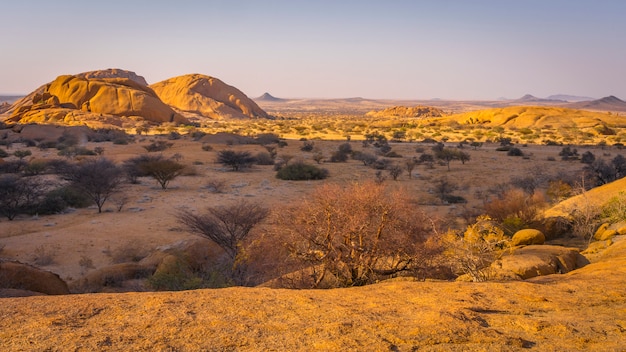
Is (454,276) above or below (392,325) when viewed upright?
below

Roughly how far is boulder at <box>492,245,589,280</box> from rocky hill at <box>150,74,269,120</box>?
69003 mm

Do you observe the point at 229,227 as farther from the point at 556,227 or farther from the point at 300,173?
the point at 300,173

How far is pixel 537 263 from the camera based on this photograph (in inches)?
264

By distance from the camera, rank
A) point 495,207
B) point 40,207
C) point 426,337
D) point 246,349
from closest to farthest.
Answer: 1. point 246,349
2. point 426,337
3. point 495,207
4. point 40,207

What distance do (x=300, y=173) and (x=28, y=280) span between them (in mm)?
13345

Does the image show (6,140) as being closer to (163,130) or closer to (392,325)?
(163,130)

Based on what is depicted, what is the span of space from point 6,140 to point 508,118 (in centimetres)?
4881

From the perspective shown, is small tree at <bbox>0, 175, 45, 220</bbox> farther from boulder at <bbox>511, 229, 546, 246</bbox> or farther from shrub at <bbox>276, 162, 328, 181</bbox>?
boulder at <bbox>511, 229, 546, 246</bbox>

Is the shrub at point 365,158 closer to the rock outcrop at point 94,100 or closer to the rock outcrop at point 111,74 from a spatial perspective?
the rock outcrop at point 94,100

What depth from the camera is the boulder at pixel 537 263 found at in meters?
6.51

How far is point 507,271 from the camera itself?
6492 mm

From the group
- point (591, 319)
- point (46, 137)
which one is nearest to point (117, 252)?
point (591, 319)

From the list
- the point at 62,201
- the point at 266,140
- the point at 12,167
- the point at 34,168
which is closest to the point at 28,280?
the point at 62,201

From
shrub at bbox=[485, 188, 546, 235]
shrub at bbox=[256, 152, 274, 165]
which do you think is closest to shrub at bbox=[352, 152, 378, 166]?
shrub at bbox=[256, 152, 274, 165]
